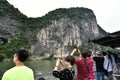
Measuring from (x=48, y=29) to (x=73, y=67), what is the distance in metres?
159

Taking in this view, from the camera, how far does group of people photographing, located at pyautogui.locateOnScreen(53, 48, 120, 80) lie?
18.7 ft

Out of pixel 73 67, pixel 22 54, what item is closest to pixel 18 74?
pixel 22 54

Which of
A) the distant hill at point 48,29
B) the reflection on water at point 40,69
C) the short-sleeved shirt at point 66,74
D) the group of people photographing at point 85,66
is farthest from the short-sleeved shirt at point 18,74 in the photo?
the distant hill at point 48,29

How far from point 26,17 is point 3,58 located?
61.4 meters

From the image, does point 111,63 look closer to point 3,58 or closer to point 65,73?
point 65,73

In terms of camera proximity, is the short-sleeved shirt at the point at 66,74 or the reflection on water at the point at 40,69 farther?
the reflection on water at the point at 40,69

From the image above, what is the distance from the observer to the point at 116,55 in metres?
10.6

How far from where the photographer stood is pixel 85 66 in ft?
23.1

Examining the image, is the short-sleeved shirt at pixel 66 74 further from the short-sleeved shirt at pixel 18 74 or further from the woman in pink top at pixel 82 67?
the short-sleeved shirt at pixel 18 74

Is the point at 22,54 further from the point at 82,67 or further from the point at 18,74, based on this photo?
the point at 82,67

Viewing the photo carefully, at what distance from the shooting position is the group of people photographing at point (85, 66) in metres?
5.69

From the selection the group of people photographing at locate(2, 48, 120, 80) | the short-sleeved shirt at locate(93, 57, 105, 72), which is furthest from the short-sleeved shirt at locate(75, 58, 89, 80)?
the short-sleeved shirt at locate(93, 57, 105, 72)

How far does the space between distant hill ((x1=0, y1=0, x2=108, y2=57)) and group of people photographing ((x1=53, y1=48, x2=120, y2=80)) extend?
128 m

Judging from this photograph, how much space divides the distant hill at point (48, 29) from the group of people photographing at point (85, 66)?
421 ft
